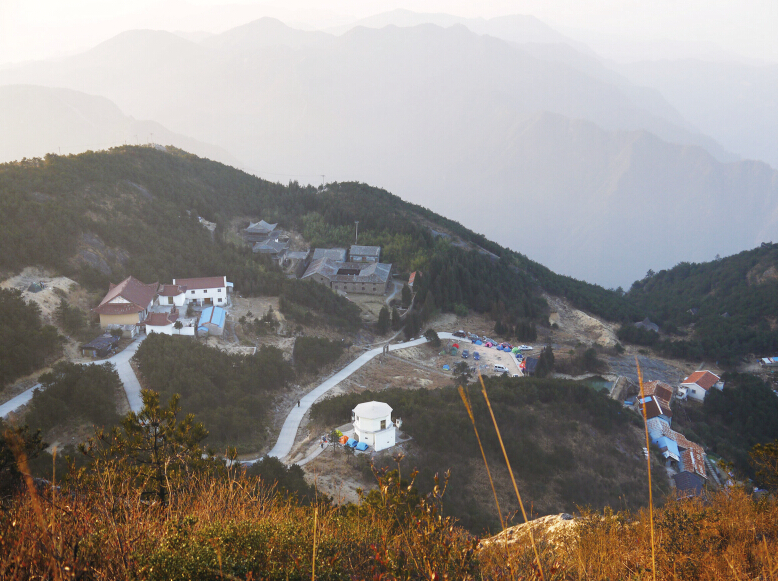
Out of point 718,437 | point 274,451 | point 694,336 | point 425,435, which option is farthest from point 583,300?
point 274,451

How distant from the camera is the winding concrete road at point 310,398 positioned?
56.1ft

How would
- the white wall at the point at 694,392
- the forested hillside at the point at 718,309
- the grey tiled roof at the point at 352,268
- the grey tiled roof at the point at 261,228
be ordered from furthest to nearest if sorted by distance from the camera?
the grey tiled roof at the point at 261,228 < the forested hillside at the point at 718,309 < the grey tiled roof at the point at 352,268 < the white wall at the point at 694,392

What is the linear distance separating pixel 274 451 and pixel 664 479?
1485cm

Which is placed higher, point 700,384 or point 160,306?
point 160,306

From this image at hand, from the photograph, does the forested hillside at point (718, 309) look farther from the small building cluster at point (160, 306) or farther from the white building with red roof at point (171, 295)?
the white building with red roof at point (171, 295)

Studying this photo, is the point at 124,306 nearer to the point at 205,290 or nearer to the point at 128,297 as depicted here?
the point at 128,297

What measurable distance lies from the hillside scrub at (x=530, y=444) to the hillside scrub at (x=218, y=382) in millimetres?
2618

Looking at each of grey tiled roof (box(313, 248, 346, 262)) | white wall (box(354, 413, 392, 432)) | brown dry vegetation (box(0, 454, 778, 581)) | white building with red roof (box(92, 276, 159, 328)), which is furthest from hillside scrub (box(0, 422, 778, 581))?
grey tiled roof (box(313, 248, 346, 262))

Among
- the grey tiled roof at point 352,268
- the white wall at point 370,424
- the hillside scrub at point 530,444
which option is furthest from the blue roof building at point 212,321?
the white wall at point 370,424

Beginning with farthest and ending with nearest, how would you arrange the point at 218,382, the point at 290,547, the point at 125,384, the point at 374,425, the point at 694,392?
the point at 694,392
the point at 218,382
the point at 125,384
the point at 374,425
the point at 290,547

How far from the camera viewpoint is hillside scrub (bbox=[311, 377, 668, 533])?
52.4ft

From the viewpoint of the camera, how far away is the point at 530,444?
18.1 meters

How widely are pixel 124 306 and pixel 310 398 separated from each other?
31.9 feet

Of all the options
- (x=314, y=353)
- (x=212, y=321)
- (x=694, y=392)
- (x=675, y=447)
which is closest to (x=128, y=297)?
(x=212, y=321)
